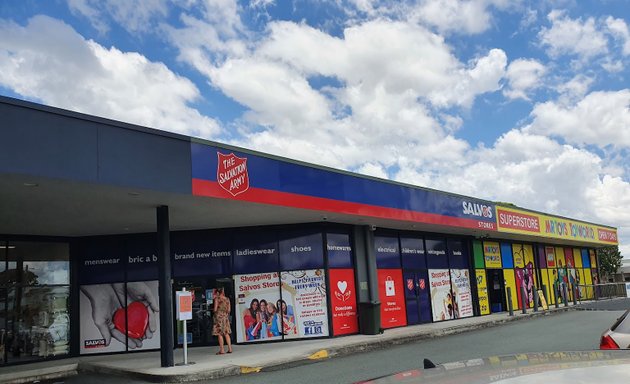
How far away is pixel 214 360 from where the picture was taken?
43.9 feet

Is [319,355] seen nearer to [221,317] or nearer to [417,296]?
[221,317]

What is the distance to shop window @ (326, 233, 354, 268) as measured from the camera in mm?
17750

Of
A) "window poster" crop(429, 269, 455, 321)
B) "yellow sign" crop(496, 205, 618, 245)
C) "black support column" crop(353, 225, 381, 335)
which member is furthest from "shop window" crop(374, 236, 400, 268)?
"yellow sign" crop(496, 205, 618, 245)

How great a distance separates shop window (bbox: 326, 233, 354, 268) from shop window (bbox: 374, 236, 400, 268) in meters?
1.58

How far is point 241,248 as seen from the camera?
17391 millimetres

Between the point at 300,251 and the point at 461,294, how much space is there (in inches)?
384

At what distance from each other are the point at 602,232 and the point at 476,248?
17.1 meters

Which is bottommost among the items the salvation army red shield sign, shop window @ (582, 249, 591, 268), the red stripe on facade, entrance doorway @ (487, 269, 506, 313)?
entrance doorway @ (487, 269, 506, 313)

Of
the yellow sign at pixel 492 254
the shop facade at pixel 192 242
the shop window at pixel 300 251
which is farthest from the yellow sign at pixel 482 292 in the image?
the shop window at pixel 300 251

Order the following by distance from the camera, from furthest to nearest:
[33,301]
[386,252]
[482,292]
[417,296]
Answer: [482,292] < [417,296] < [386,252] < [33,301]

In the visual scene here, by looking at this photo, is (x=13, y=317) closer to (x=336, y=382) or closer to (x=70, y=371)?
(x=70, y=371)

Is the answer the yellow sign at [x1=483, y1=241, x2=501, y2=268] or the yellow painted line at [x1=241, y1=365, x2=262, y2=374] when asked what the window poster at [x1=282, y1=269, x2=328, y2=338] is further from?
the yellow sign at [x1=483, y1=241, x2=501, y2=268]

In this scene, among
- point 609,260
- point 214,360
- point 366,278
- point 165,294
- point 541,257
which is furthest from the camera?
point 609,260

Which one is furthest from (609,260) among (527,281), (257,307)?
(257,307)
